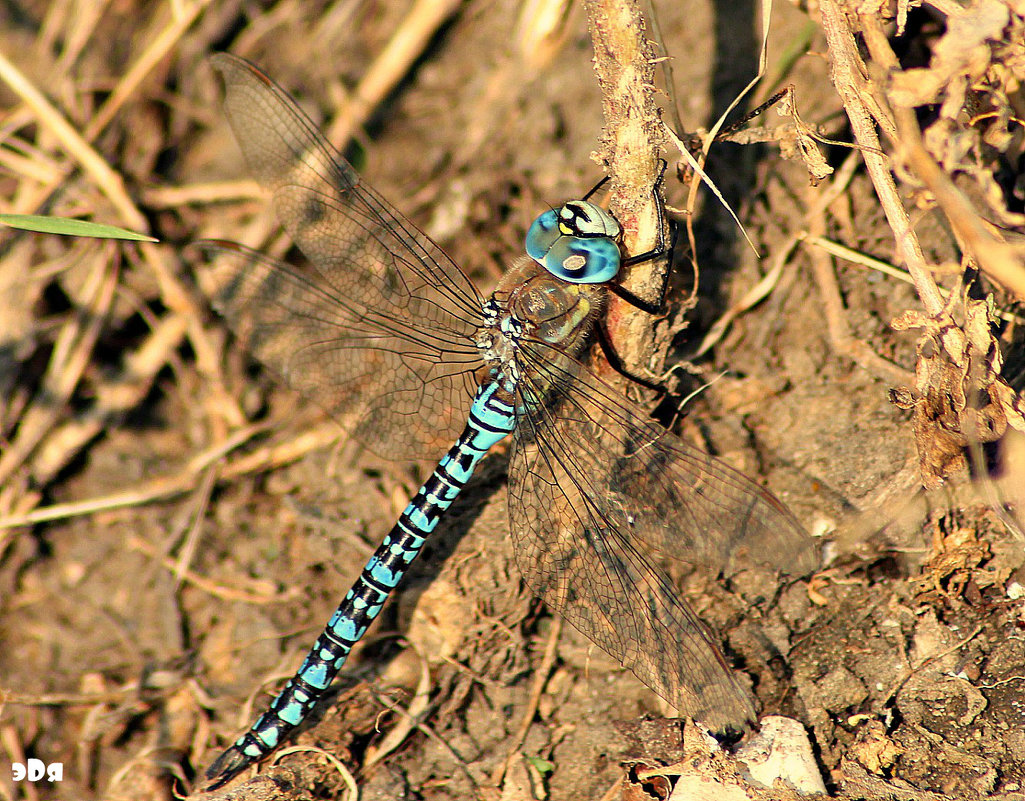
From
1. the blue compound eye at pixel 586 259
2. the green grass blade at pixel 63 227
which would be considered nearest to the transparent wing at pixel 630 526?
the blue compound eye at pixel 586 259

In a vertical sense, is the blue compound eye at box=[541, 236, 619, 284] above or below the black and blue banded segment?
above

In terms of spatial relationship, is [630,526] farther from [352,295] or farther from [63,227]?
[63,227]

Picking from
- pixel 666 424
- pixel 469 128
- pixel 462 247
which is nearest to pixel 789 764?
pixel 666 424

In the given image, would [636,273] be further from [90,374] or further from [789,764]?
[90,374]

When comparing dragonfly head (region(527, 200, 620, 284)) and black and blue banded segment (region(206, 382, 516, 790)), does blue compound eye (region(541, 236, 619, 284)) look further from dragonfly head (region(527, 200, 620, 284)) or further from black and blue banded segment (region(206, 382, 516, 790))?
black and blue banded segment (region(206, 382, 516, 790))

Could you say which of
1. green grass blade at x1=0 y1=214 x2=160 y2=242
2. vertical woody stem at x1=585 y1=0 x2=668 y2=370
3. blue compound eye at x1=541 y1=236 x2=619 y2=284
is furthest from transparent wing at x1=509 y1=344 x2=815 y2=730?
green grass blade at x1=0 y1=214 x2=160 y2=242

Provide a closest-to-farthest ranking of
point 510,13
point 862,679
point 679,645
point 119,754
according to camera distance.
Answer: point 679,645, point 862,679, point 119,754, point 510,13

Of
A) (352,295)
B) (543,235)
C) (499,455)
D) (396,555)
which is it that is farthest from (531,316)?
(396,555)
